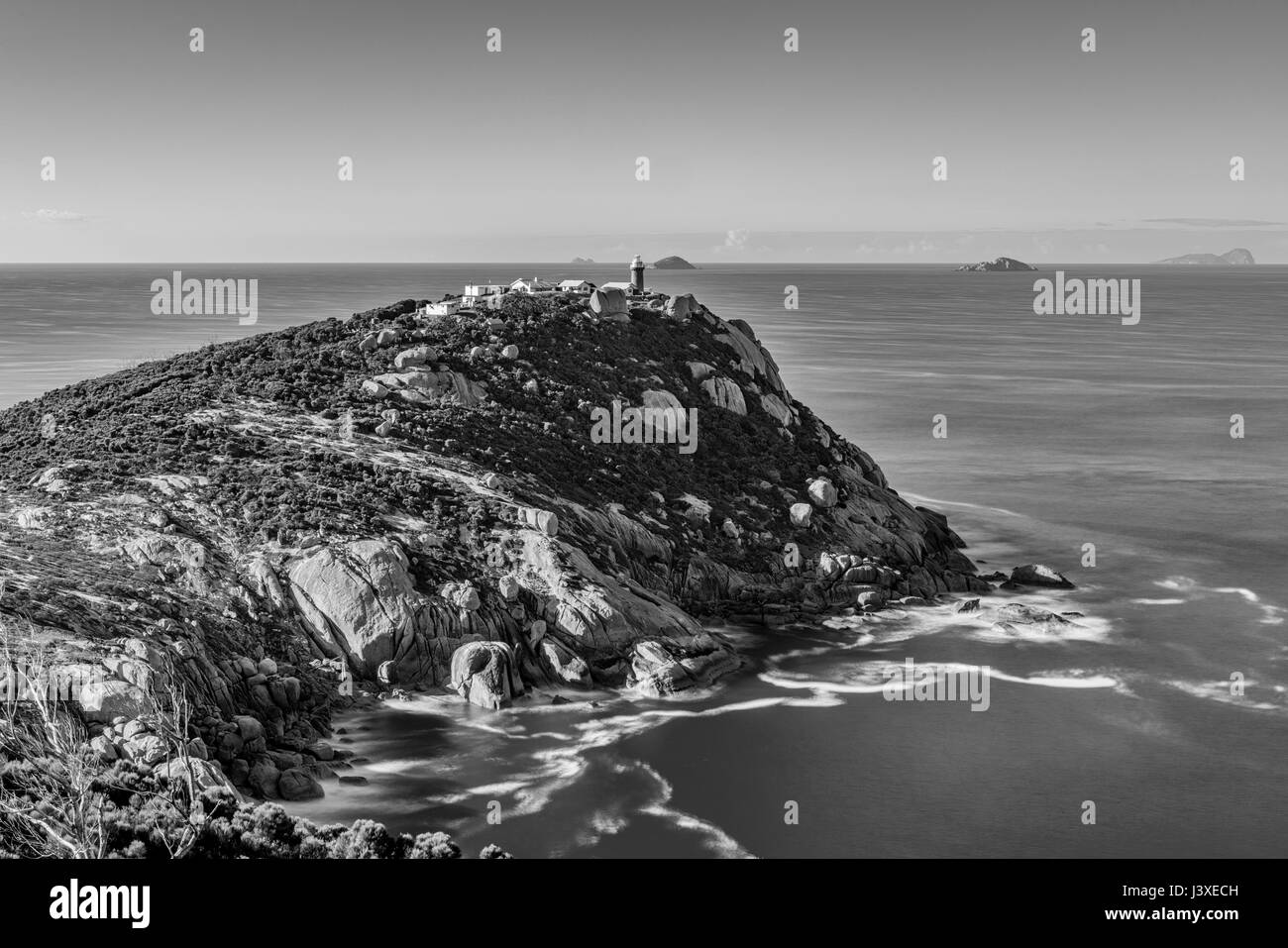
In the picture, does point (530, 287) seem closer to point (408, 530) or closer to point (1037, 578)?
point (408, 530)

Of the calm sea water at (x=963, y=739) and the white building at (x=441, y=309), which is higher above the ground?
the white building at (x=441, y=309)

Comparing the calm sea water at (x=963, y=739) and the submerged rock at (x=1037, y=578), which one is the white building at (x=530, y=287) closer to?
the calm sea water at (x=963, y=739)

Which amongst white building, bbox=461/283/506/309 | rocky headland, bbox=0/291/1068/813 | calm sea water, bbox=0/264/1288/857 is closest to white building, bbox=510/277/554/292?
white building, bbox=461/283/506/309

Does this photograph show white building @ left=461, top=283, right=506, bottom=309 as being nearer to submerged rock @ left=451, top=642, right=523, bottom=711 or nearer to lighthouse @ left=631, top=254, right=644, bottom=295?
lighthouse @ left=631, top=254, right=644, bottom=295

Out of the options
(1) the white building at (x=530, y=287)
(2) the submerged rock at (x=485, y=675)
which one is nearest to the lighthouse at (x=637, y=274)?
(1) the white building at (x=530, y=287)
